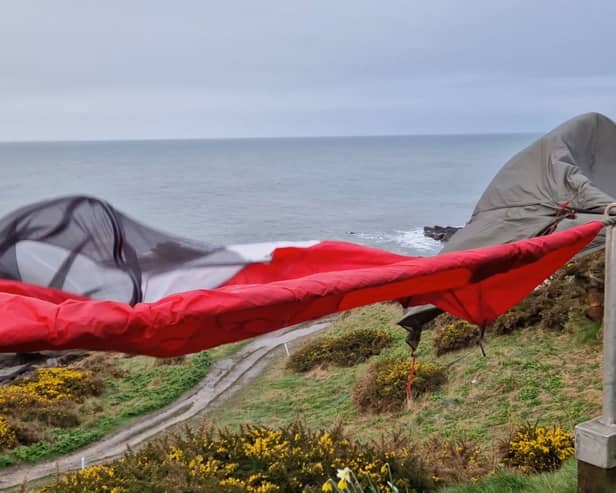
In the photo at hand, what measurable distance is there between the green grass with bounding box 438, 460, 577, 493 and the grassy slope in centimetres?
310

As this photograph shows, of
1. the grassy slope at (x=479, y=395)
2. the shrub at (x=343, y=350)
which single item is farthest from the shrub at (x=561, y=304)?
the shrub at (x=343, y=350)

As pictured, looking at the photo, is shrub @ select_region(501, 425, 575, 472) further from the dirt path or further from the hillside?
the dirt path

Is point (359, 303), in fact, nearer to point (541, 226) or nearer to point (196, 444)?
point (541, 226)

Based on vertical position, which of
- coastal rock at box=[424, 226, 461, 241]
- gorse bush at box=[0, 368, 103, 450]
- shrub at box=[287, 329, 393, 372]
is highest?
shrub at box=[287, 329, 393, 372]

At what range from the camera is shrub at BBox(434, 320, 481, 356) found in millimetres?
14141

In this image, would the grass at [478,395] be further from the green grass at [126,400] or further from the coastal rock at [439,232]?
the coastal rock at [439,232]

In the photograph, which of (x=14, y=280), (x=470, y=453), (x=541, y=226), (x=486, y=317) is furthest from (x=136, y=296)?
(x=470, y=453)

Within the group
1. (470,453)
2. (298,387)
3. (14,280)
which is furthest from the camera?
(298,387)

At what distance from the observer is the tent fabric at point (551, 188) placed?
17.3 feet

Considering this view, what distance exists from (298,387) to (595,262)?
672cm

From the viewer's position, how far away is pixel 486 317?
5203 millimetres

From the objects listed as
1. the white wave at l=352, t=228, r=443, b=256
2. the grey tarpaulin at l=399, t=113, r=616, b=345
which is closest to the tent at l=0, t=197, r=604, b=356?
the grey tarpaulin at l=399, t=113, r=616, b=345

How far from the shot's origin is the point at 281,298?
325cm

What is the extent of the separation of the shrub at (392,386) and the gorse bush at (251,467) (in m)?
4.94
